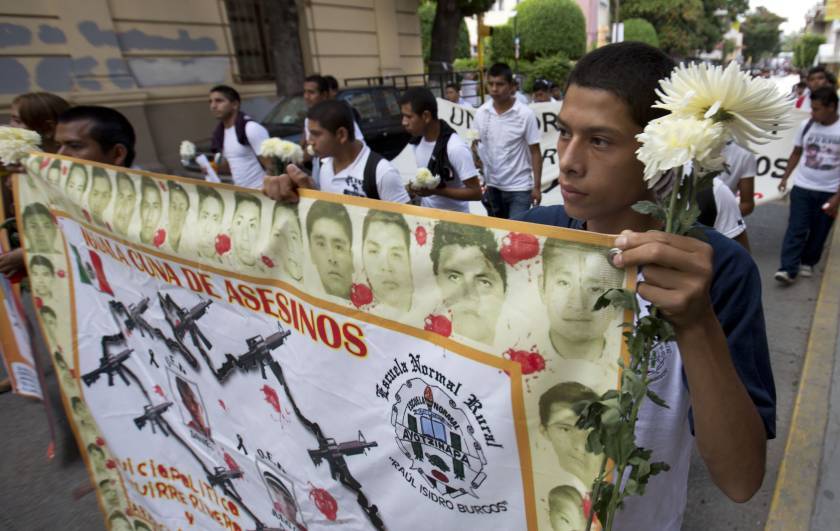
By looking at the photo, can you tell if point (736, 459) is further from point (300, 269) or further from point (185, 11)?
point (185, 11)

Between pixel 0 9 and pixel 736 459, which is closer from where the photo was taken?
pixel 736 459

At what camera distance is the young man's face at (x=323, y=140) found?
3.13m

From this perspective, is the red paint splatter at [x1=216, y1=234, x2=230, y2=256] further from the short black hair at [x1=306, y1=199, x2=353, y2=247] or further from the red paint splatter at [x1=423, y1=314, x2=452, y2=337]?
the red paint splatter at [x1=423, y1=314, x2=452, y2=337]

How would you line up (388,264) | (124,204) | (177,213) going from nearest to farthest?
(388,264) < (177,213) < (124,204)

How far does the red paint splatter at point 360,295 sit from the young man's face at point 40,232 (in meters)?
1.79

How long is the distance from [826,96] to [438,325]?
500 cm

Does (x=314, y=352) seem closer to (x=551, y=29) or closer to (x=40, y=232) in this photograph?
(x=40, y=232)

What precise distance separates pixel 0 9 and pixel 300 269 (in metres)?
11.3

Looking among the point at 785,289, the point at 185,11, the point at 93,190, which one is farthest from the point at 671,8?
the point at 93,190

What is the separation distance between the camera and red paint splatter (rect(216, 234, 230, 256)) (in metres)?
1.62

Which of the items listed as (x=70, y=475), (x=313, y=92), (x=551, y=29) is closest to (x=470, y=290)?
(x=70, y=475)

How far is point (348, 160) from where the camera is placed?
323 centimetres

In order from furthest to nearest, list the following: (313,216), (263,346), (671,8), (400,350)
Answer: (671,8), (263,346), (313,216), (400,350)

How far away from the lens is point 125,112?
1034 centimetres
